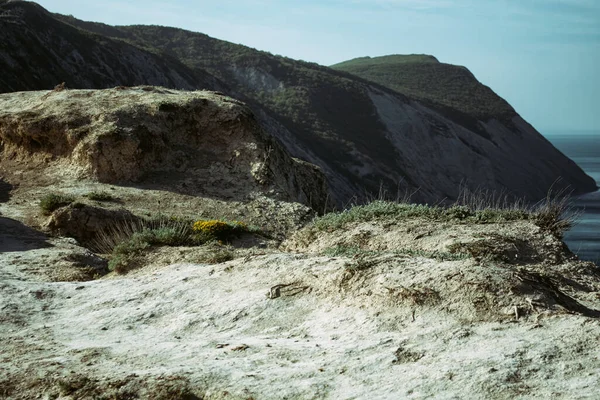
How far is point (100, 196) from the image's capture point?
51.7 ft

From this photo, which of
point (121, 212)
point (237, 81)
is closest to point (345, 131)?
point (237, 81)

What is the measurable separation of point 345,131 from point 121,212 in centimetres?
5791

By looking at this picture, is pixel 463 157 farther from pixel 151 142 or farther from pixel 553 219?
pixel 553 219

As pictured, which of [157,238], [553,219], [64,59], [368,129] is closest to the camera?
[553,219]

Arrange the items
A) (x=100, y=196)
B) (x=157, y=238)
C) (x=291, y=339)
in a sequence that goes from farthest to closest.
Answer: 1. (x=100, y=196)
2. (x=157, y=238)
3. (x=291, y=339)

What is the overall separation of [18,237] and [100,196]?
3291 millimetres

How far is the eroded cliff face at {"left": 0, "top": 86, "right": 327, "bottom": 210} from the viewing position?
17594 millimetres

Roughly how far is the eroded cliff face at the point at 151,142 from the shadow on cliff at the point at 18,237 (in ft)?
13.7

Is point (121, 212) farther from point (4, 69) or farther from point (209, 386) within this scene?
point (4, 69)

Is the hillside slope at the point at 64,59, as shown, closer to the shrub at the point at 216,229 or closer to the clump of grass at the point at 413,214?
the shrub at the point at 216,229

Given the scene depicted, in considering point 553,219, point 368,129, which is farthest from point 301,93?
point 553,219

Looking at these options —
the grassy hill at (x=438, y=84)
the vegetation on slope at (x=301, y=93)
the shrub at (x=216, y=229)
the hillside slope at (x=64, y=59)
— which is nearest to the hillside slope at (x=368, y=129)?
the vegetation on slope at (x=301, y=93)

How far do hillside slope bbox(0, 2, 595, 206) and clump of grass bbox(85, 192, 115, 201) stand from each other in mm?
38762

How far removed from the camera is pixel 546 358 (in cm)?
490
